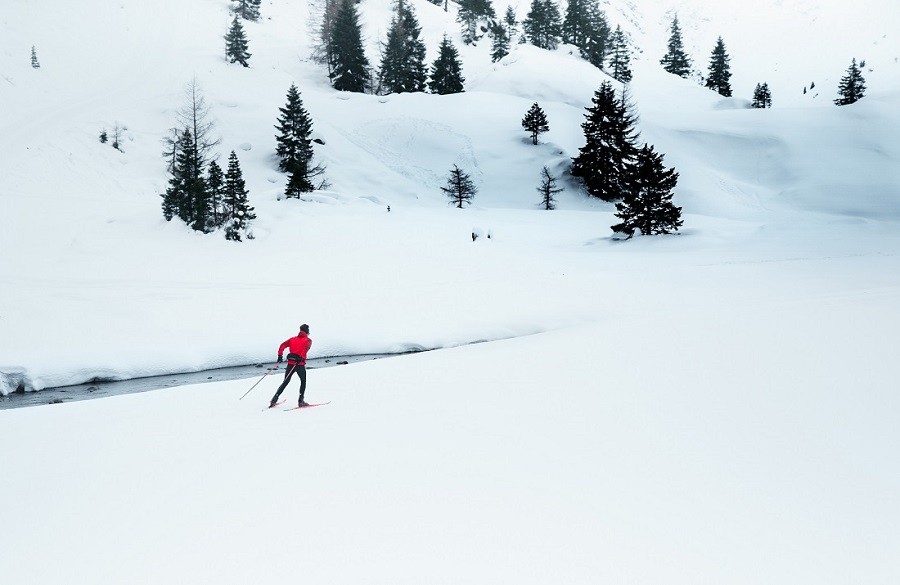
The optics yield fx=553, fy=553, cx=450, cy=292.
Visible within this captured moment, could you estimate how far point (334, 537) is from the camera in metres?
5.76

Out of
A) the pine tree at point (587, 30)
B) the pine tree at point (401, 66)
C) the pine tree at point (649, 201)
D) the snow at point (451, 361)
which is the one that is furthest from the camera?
the pine tree at point (587, 30)

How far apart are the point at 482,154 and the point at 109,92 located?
39.9 meters

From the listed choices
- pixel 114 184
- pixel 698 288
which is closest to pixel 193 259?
pixel 114 184

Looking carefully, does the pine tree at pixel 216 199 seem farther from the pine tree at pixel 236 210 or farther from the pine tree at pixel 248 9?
the pine tree at pixel 248 9

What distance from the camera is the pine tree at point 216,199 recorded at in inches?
1251

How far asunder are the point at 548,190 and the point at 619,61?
159ft

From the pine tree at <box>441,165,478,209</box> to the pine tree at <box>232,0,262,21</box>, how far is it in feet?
189

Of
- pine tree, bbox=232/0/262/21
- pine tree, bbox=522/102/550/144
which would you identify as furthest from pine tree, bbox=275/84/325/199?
pine tree, bbox=232/0/262/21

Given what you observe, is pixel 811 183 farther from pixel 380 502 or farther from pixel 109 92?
pixel 109 92

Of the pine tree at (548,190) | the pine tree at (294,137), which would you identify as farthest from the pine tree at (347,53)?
the pine tree at (548,190)

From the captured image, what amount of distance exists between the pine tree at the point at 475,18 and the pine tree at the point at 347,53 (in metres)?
26.0

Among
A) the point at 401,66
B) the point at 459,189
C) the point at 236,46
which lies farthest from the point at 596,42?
the point at 236,46

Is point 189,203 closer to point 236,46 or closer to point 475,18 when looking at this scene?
point 236,46

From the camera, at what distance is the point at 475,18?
95.6 m
